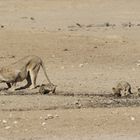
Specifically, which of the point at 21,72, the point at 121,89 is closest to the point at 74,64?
the point at 21,72

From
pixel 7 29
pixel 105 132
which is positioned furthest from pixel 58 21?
pixel 105 132

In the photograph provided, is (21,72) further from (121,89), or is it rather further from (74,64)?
(74,64)

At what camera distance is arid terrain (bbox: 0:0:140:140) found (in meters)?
13.2

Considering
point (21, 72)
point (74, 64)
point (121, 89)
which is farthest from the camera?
point (74, 64)

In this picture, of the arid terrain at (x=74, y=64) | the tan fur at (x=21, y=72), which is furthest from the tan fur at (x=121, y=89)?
the tan fur at (x=21, y=72)

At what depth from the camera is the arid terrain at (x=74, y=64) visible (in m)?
13.2

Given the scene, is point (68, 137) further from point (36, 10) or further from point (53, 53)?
point (36, 10)

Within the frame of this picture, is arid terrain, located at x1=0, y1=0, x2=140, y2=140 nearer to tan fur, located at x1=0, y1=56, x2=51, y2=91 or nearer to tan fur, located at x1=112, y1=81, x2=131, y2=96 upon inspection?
tan fur, located at x1=112, y1=81, x2=131, y2=96

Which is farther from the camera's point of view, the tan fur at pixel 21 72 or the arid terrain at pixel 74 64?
the tan fur at pixel 21 72

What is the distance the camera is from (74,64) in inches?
884

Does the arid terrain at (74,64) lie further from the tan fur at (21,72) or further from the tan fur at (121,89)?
the tan fur at (21,72)

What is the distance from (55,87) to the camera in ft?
55.9

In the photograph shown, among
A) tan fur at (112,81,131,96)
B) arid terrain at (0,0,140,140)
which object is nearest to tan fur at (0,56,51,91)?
arid terrain at (0,0,140,140)

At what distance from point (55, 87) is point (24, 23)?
50.7 ft
